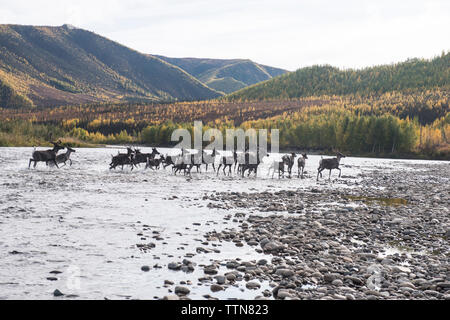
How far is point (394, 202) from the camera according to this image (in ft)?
65.7

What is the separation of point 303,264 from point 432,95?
221m

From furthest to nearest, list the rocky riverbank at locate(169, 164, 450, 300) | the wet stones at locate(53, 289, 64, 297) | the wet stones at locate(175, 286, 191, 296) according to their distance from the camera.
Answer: the rocky riverbank at locate(169, 164, 450, 300) < the wet stones at locate(175, 286, 191, 296) < the wet stones at locate(53, 289, 64, 297)

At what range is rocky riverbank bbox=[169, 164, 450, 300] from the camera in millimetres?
7906

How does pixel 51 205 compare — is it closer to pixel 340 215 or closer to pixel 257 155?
pixel 340 215

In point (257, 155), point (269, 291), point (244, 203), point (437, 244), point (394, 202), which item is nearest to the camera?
point (269, 291)

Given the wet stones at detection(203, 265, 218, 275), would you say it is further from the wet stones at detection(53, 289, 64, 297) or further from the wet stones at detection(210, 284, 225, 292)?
the wet stones at detection(53, 289, 64, 297)

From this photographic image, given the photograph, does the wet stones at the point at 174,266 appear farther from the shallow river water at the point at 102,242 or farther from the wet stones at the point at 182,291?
the wet stones at the point at 182,291

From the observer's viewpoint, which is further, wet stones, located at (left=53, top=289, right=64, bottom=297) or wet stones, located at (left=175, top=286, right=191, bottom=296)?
wet stones, located at (left=175, top=286, right=191, bottom=296)

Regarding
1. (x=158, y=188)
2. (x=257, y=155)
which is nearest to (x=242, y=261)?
(x=158, y=188)

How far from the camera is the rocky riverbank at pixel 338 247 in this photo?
7906mm

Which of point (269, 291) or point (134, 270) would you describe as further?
point (134, 270)

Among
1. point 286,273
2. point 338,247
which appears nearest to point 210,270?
point 286,273

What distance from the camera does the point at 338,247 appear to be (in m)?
10.8

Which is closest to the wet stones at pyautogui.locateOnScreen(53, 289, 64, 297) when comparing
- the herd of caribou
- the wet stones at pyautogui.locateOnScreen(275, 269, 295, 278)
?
the wet stones at pyautogui.locateOnScreen(275, 269, 295, 278)
